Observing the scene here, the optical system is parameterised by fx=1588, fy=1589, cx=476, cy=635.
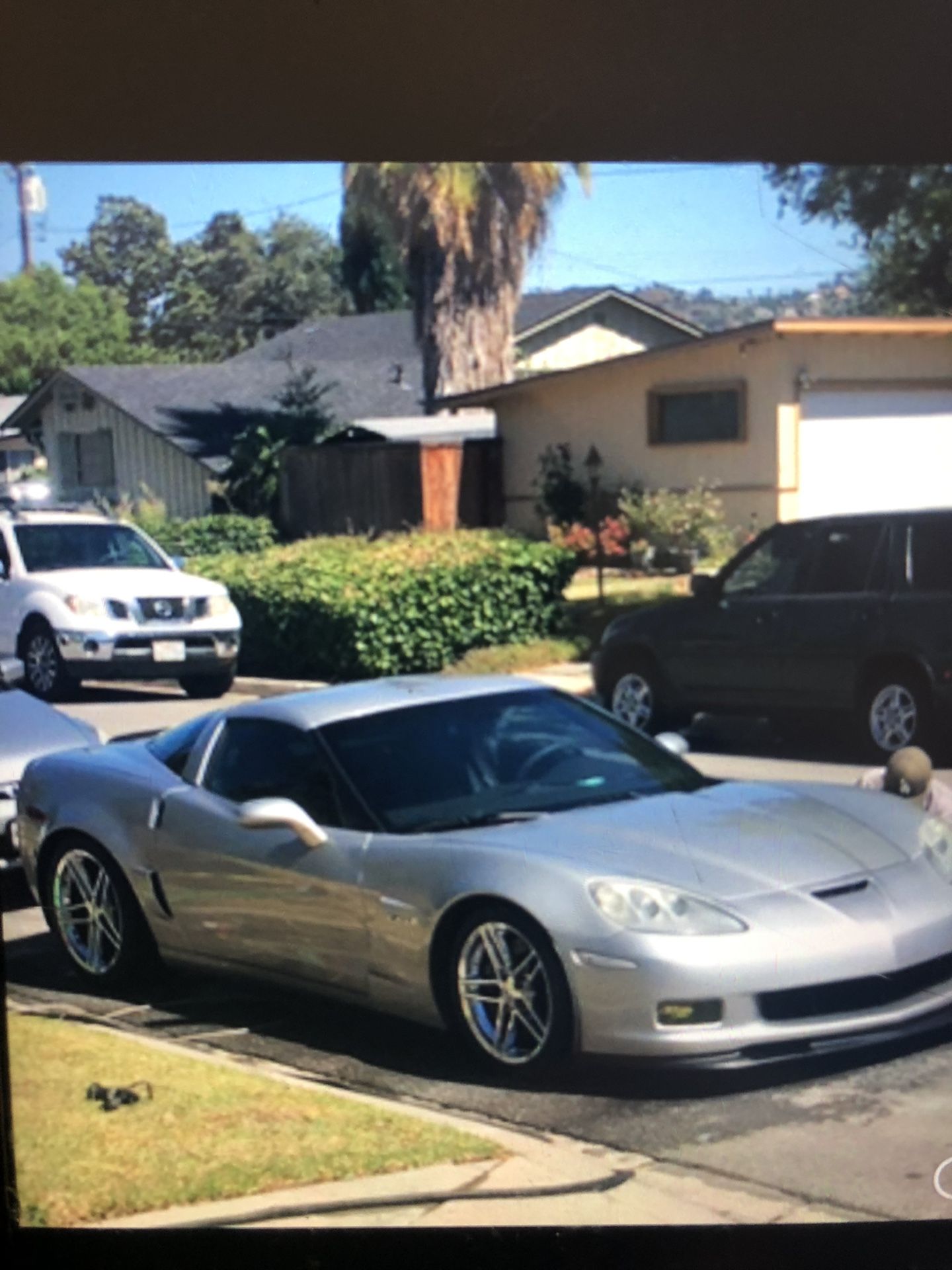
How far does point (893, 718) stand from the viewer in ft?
14.0

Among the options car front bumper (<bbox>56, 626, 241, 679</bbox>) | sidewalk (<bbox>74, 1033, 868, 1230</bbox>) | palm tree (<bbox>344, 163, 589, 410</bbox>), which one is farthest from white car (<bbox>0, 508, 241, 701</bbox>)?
sidewalk (<bbox>74, 1033, 868, 1230</bbox>)

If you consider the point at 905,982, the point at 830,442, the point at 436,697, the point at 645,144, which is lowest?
the point at 905,982

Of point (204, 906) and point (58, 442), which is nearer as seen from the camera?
point (204, 906)

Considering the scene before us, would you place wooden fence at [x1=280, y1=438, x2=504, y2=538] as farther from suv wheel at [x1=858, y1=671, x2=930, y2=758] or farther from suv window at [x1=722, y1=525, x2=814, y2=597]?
suv wheel at [x1=858, y1=671, x2=930, y2=758]

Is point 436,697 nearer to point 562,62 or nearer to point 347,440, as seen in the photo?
point 347,440

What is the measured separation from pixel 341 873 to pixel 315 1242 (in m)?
0.96

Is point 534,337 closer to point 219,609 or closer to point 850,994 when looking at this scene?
point 219,609

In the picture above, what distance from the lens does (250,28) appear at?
4465 mm

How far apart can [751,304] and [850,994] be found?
1.84 m

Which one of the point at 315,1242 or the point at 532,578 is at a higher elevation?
the point at 532,578

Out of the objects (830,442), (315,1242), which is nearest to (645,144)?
(830,442)

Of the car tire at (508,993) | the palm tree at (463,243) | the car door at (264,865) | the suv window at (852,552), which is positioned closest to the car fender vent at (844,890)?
the car tire at (508,993)

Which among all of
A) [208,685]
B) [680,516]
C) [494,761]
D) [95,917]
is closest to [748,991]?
[494,761]

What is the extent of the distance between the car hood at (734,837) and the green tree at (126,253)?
1847 millimetres
